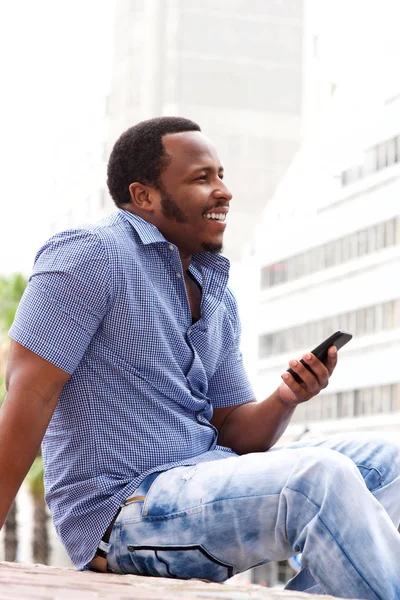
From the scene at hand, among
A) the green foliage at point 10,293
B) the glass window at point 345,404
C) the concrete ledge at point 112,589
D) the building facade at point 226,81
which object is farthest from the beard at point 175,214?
the building facade at point 226,81

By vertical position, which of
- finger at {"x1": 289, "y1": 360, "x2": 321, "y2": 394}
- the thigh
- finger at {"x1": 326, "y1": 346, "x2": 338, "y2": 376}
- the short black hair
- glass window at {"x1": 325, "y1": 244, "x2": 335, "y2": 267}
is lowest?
glass window at {"x1": 325, "y1": 244, "x2": 335, "y2": 267}

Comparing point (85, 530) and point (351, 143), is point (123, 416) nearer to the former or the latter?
point (85, 530)

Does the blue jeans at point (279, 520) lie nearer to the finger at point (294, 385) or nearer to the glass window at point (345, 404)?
the finger at point (294, 385)

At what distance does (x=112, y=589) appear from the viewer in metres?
0.98

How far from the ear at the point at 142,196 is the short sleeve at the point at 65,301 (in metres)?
0.20

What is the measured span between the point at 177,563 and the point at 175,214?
554 millimetres

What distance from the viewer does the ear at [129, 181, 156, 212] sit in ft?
5.22

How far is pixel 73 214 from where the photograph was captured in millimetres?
30484

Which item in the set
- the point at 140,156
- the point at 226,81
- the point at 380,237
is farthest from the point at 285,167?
the point at 140,156

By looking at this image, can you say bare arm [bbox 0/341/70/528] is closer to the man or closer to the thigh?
the man

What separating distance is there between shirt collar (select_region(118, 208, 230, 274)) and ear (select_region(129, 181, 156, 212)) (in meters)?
0.03

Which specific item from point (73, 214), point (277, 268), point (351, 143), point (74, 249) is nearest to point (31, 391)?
point (74, 249)

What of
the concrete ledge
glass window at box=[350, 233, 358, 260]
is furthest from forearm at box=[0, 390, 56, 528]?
glass window at box=[350, 233, 358, 260]

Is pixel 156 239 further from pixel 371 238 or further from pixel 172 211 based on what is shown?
pixel 371 238
